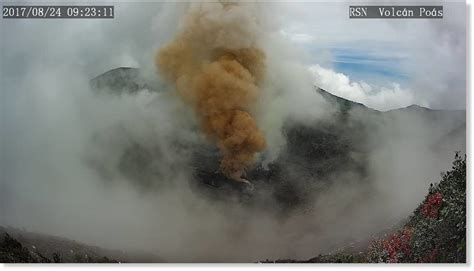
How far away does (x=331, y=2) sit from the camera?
3164 mm

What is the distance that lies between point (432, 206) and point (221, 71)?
141 centimetres

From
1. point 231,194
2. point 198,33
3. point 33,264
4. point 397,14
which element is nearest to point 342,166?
point 231,194

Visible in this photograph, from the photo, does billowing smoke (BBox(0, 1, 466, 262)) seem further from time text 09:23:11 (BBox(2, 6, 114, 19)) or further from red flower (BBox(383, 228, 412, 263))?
red flower (BBox(383, 228, 412, 263))

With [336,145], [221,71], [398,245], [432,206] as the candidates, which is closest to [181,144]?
[221,71]

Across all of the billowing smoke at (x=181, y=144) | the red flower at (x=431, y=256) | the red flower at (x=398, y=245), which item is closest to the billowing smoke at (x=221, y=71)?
the billowing smoke at (x=181, y=144)

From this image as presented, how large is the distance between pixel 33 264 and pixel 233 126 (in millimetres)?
1349

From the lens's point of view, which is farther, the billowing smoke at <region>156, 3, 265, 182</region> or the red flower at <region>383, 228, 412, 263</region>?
the red flower at <region>383, 228, 412, 263</region>

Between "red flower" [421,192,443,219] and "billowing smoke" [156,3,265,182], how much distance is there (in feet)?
3.35

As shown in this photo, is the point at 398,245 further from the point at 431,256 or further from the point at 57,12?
the point at 57,12

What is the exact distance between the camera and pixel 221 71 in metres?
3.11

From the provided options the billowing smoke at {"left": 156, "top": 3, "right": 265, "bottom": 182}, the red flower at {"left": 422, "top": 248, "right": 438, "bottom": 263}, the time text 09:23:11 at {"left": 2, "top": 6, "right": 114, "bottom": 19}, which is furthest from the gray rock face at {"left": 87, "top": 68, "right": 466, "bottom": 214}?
the time text 09:23:11 at {"left": 2, "top": 6, "right": 114, "bottom": 19}

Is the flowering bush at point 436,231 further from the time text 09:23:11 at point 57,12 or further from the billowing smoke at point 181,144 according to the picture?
the time text 09:23:11 at point 57,12

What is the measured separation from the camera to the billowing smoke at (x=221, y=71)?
3.11 metres

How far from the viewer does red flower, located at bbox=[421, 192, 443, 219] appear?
3191 millimetres
